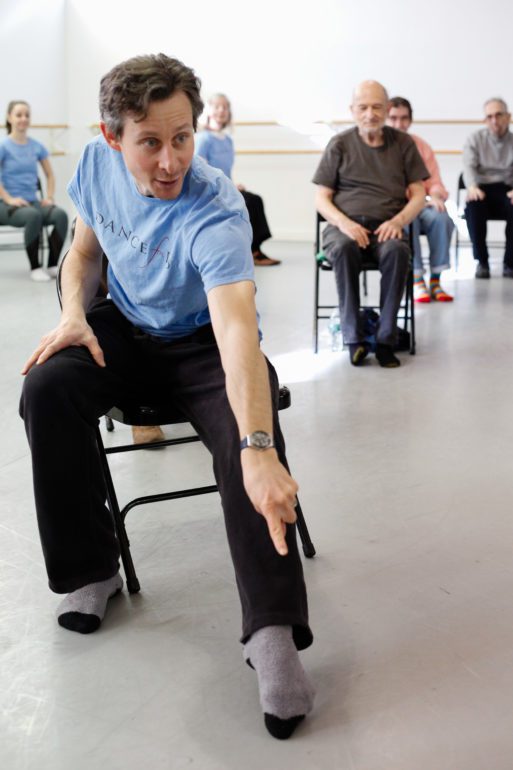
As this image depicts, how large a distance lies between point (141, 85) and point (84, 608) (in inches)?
38.9

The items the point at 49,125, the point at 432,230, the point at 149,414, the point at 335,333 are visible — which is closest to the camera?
the point at 149,414

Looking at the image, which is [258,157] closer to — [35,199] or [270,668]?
[35,199]

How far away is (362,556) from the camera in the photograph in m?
2.05

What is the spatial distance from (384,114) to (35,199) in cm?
356

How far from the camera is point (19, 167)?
6.66m

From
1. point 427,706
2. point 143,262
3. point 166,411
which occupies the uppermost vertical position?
point 143,262

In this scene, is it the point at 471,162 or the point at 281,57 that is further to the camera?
the point at 281,57

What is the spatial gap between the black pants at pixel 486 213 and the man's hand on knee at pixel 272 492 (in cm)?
533

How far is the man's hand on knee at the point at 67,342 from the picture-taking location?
5.71 feet

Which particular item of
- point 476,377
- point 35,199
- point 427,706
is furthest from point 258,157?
point 427,706

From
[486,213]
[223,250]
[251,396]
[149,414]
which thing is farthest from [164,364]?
[486,213]

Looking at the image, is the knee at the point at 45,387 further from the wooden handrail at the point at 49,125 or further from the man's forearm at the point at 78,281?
the wooden handrail at the point at 49,125

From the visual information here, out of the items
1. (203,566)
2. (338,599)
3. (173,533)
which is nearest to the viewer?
(338,599)

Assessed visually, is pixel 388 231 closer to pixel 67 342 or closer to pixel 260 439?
pixel 67 342
